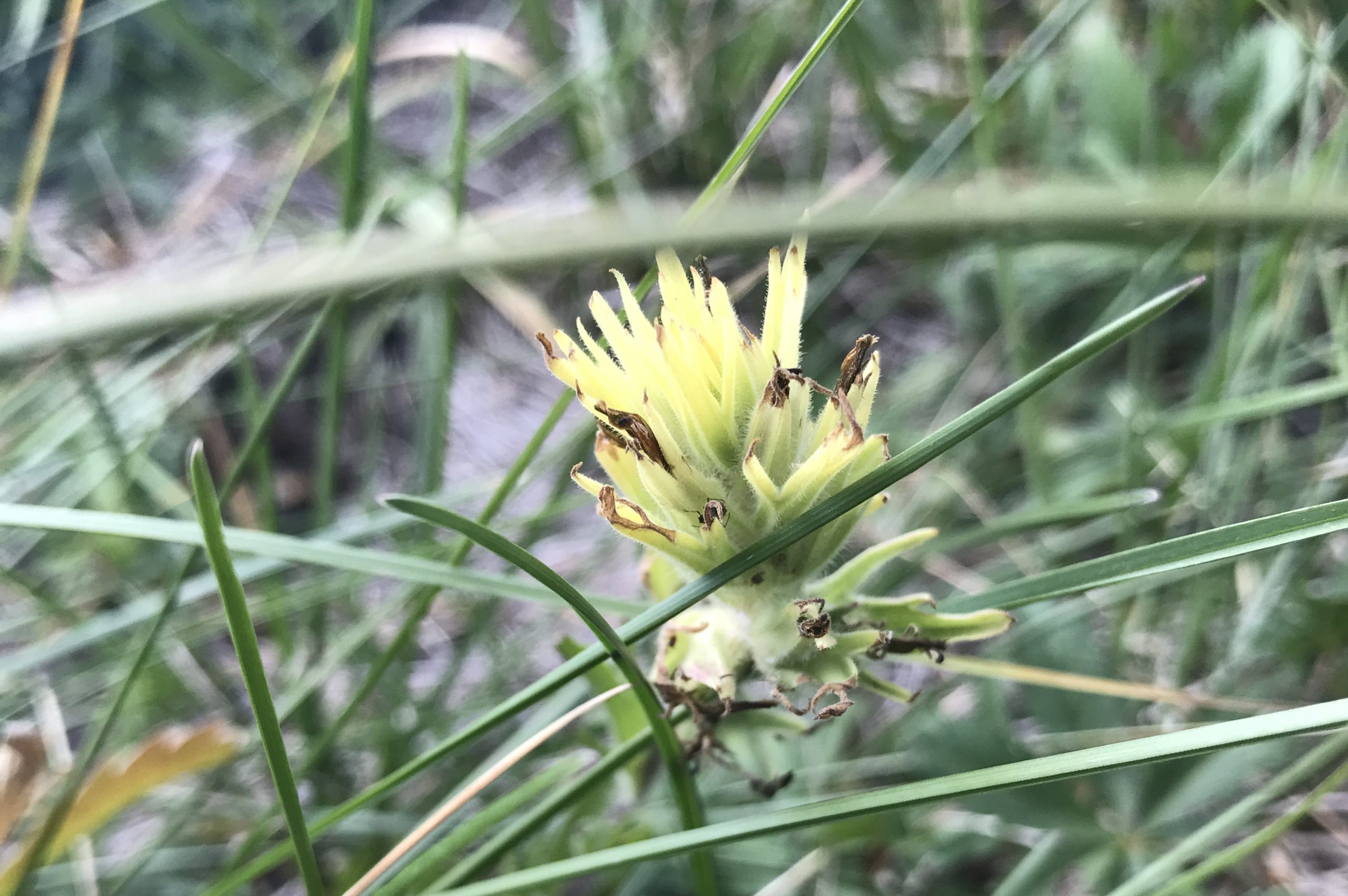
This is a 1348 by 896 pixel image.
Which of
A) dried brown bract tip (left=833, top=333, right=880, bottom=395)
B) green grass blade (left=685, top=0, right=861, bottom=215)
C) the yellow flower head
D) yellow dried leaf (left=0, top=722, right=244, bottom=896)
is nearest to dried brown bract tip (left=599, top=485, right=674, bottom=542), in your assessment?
the yellow flower head

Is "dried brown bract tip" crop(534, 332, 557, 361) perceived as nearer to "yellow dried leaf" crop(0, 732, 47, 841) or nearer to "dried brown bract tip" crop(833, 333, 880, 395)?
"dried brown bract tip" crop(833, 333, 880, 395)

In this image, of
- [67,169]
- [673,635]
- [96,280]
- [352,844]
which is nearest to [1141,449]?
[673,635]

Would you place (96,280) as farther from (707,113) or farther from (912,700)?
(912,700)

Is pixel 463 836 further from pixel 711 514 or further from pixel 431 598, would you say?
pixel 711 514

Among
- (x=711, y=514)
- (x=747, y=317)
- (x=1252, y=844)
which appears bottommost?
(x=1252, y=844)

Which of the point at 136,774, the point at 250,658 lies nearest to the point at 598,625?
the point at 250,658

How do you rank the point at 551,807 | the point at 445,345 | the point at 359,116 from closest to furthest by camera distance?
the point at 551,807 < the point at 359,116 < the point at 445,345
